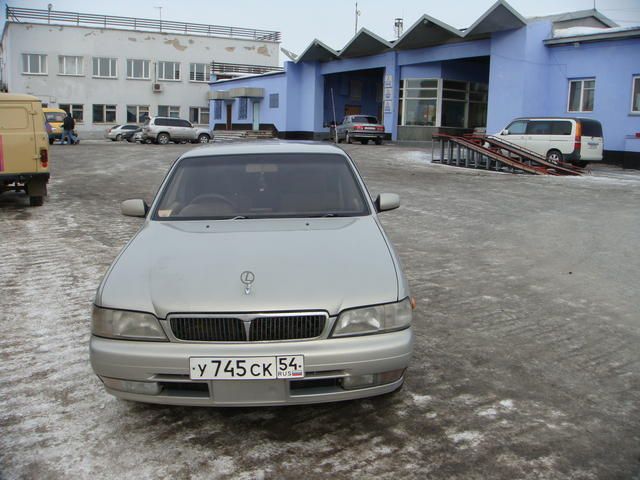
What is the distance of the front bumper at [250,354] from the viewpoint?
3.05 meters

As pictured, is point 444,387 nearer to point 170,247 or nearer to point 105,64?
Result: point 170,247

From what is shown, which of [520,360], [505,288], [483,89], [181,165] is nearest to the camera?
[520,360]

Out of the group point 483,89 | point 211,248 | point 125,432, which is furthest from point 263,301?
point 483,89

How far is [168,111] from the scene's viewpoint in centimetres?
5509

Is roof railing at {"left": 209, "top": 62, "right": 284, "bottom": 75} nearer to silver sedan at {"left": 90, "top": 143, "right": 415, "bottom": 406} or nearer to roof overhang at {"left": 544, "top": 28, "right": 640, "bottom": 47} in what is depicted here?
roof overhang at {"left": 544, "top": 28, "right": 640, "bottom": 47}

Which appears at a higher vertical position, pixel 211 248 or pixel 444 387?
pixel 211 248

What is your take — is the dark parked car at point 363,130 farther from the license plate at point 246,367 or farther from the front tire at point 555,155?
the license plate at point 246,367

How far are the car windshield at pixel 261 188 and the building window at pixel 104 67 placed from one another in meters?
52.3

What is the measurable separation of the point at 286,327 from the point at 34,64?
5453 centimetres

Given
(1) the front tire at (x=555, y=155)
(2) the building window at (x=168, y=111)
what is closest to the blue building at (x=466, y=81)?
(1) the front tire at (x=555, y=155)

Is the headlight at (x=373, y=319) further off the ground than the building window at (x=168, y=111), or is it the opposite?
the building window at (x=168, y=111)

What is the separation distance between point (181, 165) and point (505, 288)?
3.51 m

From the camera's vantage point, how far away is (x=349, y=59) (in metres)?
36.5

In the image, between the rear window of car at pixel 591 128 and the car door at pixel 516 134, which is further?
the car door at pixel 516 134
